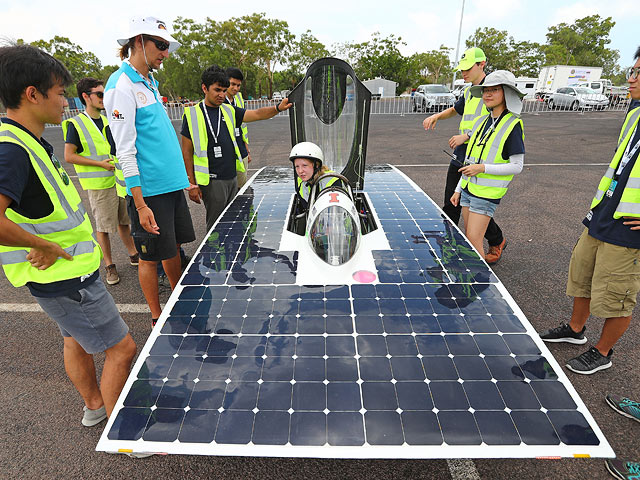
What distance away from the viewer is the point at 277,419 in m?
1.91

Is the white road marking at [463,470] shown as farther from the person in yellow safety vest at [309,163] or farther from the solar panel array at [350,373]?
the person in yellow safety vest at [309,163]

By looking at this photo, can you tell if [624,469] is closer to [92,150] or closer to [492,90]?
[492,90]

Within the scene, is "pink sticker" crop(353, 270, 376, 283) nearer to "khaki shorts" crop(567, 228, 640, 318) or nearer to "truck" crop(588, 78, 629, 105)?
"khaki shorts" crop(567, 228, 640, 318)

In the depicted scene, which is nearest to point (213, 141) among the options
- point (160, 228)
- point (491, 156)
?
point (160, 228)

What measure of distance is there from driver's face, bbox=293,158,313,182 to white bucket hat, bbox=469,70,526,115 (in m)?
2.14

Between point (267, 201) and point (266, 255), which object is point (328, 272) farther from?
point (267, 201)

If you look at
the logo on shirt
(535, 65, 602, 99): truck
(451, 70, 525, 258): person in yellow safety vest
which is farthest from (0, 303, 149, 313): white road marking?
(535, 65, 602, 99): truck

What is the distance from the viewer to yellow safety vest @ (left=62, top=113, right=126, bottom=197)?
14.9ft

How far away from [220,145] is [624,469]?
5.23 m

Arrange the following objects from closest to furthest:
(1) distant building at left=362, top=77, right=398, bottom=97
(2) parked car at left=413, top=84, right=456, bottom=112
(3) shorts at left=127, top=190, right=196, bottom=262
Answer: (3) shorts at left=127, top=190, right=196, bottom=262
(2) parked car at left=413, top=84, right=456, bottom=112
(1) distant building at left=362, top=77, right=398, bottom=97

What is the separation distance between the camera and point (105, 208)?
494cm

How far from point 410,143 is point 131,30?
14122 millimetres

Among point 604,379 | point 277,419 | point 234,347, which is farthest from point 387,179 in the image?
point 277,419

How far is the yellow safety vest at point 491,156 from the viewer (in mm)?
3875
